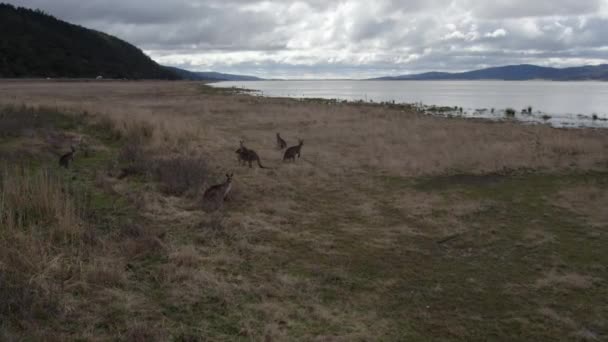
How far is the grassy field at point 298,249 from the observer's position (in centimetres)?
490

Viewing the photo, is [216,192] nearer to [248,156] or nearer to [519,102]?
[248,156]

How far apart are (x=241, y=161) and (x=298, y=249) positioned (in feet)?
23.6

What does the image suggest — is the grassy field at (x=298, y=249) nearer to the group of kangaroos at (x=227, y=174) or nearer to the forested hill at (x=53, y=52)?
the group of kangaroos at (x=227, y=174)

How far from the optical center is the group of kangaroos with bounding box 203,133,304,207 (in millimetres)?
8977

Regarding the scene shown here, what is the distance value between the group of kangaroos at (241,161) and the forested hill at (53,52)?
79618 millimetres

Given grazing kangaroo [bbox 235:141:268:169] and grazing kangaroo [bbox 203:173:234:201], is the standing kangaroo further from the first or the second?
grazing kangaroo [bbox 235:141:268:169]

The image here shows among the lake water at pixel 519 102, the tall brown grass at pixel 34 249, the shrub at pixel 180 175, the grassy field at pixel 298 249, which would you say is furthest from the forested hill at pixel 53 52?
the tall brown grass at pixel 34 249

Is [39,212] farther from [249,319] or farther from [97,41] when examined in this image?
[97,41]

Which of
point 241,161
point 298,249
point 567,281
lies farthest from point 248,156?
point 567,281

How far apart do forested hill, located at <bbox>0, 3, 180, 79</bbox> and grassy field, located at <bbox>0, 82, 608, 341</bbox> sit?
269 ft

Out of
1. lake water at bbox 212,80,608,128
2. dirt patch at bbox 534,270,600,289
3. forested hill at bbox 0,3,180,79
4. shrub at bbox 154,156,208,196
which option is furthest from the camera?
forested hill at bbox 0,3,180,79

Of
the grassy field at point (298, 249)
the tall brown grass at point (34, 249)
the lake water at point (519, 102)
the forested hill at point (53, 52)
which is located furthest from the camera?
the forested hill at point (53, 52)

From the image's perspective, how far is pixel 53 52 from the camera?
96.6 m

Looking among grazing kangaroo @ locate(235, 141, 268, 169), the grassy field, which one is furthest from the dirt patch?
grazing kangaroo @ locate(235, 141, 268, 169)
